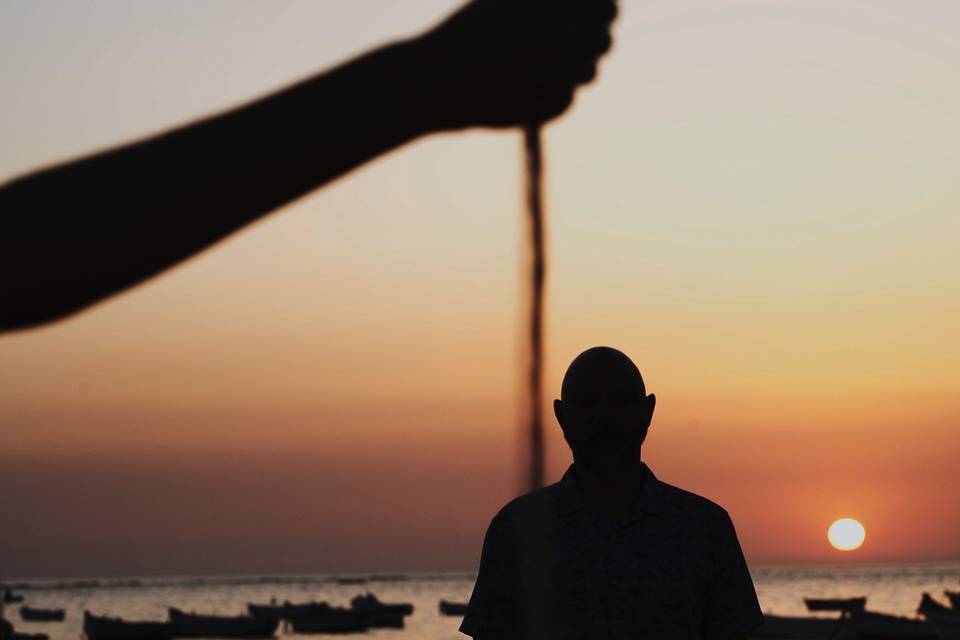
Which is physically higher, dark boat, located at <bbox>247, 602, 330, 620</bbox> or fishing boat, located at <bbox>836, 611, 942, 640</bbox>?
dark boat, located at <bbox>247, 602, 330, 620</bbox>

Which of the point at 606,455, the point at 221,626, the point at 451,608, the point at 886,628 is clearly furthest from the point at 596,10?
the point at 451,608

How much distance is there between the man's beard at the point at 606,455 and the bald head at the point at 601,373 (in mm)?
161

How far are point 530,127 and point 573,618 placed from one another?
3.42 m

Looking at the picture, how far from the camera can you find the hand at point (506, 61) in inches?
51.9

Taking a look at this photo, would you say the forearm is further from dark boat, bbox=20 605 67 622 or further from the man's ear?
dark boat, bbox=20 605 67 622

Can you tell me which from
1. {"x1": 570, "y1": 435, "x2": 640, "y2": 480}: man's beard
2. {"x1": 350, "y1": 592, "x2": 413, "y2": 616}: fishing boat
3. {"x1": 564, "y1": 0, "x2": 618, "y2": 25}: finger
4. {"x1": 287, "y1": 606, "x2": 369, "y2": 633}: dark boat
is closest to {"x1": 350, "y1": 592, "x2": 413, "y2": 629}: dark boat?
{"x1": 350, "y1": 592, "x2": 413, "y2": 616}: fishing boat

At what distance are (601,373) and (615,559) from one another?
2.32 ft

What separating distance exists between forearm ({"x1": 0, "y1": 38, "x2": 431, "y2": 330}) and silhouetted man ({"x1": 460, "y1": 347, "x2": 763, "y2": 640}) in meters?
3.19

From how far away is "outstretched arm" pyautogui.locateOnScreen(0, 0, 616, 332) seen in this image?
1.13m

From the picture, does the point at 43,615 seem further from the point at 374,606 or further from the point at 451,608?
the point at 374,606

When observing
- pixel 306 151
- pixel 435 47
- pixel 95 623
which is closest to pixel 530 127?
pixel 435 47

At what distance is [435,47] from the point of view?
1.33 metres

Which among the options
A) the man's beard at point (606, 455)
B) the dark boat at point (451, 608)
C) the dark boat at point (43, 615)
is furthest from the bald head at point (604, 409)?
the dark boat at point (43, 615)

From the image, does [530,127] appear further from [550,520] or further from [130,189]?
[550,520]
